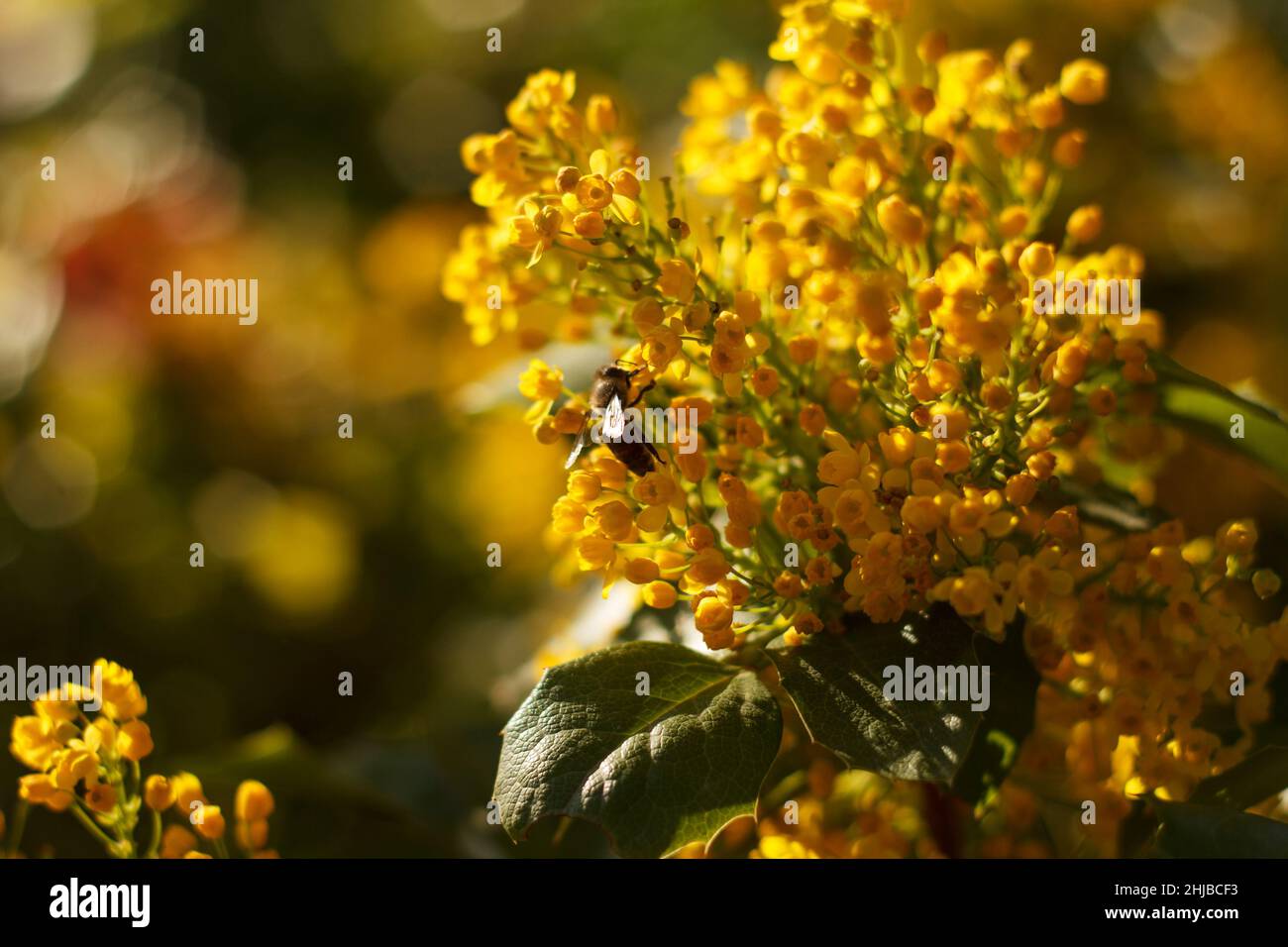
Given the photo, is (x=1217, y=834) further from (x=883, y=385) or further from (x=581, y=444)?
(x=581, y=444)

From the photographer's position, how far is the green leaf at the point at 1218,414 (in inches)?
41.5

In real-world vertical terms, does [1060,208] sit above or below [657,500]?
above

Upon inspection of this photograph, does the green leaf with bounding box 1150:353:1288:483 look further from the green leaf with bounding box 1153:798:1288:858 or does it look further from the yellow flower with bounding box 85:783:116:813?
the yellow flower with bounding box 85:783:116:813

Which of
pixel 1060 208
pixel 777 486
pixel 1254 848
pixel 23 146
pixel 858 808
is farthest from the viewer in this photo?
pixel 23 146

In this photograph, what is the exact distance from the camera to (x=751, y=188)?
3.78 ft

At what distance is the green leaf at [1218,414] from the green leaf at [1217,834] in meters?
0.32

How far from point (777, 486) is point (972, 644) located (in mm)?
217

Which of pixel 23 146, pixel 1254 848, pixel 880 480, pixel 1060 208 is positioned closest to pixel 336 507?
pixel 23 146

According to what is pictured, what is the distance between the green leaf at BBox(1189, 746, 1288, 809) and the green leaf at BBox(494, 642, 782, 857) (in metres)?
0.37

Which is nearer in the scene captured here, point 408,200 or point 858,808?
point 858,808

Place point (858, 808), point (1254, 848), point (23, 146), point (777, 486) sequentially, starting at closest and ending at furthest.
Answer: point (1254, 848), point (777, 486), point (858, 808), point (23, 146)

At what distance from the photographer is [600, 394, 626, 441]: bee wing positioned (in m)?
1.02

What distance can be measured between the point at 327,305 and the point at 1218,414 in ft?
7.25
